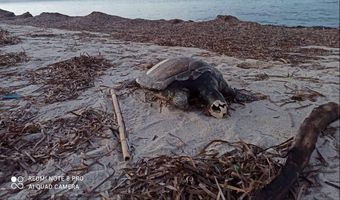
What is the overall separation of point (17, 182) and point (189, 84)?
69.0 inches

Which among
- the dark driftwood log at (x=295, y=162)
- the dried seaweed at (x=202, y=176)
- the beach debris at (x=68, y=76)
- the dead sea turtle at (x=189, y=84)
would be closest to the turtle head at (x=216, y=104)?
the dead sea turtle at (x=189, y=84)

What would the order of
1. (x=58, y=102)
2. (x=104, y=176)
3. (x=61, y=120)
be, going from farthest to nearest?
1. (x=58, y=102)
2. (x=61, y=120)
3. (x=104, y=176)

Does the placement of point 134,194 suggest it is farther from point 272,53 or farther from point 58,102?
point 272,53

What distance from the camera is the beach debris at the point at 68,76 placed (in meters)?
3.86

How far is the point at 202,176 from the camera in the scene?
80.6 inches

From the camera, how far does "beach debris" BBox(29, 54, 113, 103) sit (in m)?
3.86

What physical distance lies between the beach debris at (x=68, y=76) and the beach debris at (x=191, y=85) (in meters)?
1.03

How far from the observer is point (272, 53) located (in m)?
5.57

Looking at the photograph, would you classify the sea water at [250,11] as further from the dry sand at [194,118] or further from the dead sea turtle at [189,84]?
the dead sea turtle at [189,84]

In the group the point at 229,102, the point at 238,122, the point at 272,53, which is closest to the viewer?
the point at 238,122

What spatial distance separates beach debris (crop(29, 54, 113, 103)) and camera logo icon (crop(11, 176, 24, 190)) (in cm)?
150

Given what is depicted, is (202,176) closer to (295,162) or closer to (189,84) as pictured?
(295,162)

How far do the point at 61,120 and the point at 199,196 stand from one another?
170cm

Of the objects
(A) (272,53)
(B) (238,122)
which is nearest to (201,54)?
(A) (272,53)
